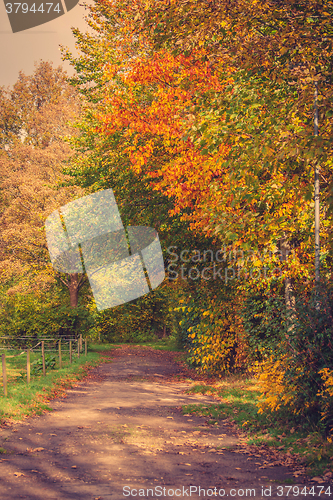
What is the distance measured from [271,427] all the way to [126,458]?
2684 millimetres

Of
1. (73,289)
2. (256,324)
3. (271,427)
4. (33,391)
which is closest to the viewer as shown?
(271,427)

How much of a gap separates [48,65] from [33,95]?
10.5 ft

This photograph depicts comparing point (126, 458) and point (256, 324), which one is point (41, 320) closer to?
point (256, 324)

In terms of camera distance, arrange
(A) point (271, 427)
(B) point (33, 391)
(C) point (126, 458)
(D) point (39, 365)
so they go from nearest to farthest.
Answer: (C) point (126, 458) → (A) point (271, 427) → (B) point (33, 391) → (D) point (39, 365)

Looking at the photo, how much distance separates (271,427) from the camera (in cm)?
736

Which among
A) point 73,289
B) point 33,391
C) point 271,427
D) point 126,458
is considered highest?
point 126,458

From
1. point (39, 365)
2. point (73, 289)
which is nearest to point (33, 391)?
point (39, 365)

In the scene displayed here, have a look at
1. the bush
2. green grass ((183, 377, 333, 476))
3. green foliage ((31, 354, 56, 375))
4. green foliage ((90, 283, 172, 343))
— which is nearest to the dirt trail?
green grass ((183, 377, 333, 476))

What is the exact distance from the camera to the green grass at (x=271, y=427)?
5551mm

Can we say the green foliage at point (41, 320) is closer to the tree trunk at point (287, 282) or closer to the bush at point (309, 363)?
the tree trunk at point (287, 282)

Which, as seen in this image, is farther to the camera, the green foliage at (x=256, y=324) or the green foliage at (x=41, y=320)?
the green foliage at (x=41, y=320)

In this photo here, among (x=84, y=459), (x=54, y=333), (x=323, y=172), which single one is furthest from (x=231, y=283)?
(x=54, y=333)

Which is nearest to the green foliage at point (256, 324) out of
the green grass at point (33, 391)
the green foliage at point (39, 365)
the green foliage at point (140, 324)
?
the green grass at point (33, 391)

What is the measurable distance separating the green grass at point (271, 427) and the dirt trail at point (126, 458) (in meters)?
0.29
